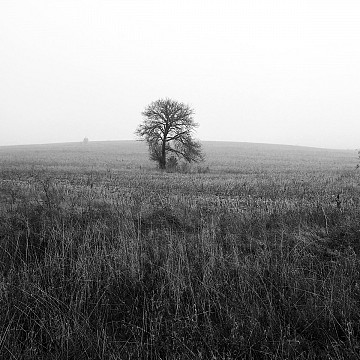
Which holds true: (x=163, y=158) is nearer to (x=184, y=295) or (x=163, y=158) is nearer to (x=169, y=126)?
(x=169, y=126)

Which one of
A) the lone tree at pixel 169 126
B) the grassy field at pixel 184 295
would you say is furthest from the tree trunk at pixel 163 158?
the grassy field at pixel 184 295

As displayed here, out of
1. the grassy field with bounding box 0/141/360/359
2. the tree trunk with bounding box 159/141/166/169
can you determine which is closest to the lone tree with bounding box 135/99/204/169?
the tree trunk with bounding box 159/141/166/169

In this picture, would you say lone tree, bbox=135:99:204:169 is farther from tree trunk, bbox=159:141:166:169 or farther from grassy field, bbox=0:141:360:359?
grassy field, bbox=0:141:360:359

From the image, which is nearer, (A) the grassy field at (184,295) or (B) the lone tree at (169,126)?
(A) the grassy field at (184,295)

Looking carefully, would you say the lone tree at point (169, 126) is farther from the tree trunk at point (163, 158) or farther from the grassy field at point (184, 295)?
the grassy field at point (184, 295)

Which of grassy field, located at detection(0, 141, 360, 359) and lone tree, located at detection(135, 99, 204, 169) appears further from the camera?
lone tree, located at detection(135, 99, 204, 169)

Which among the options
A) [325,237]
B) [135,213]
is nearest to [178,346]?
[325,237]

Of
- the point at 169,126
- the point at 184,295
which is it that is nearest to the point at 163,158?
the point at 169,126

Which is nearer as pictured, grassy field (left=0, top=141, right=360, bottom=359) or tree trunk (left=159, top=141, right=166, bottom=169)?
grassy field (left=0, top=141, right=360, bottom=359)

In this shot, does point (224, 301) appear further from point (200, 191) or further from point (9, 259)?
point (200, 191)

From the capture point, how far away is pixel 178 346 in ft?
9.52

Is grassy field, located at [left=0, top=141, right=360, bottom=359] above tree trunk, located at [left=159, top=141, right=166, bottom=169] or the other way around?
the other way around

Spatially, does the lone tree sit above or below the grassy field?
above

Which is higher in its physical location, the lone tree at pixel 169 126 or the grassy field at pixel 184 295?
the lone tree at pixel 169 126
